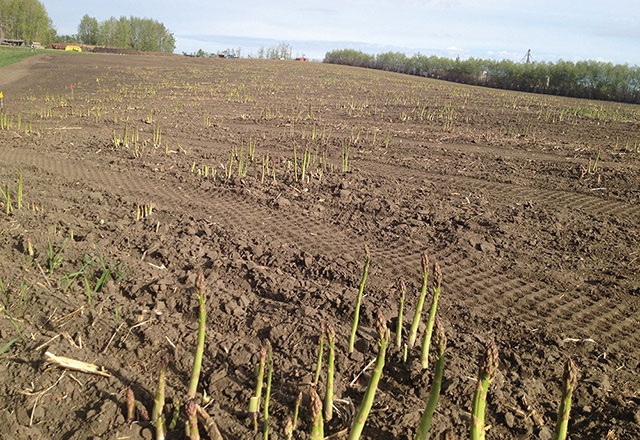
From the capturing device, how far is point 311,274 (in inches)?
172

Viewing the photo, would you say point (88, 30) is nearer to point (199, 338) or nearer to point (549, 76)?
point (549, 76)

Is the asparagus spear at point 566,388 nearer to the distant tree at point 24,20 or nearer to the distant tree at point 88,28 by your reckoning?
the distant tree at point 24,20

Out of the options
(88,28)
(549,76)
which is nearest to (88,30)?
(88,28)

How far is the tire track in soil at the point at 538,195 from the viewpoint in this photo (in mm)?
6613

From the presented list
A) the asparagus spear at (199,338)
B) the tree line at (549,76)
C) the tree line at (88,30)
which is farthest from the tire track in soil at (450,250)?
the tree line at (88,30)

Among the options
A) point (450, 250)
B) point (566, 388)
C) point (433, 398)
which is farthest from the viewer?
point (450, 250)

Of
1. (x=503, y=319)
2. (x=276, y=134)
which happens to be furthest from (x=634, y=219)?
(x=276, y=134)

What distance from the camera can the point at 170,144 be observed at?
10.1 meters

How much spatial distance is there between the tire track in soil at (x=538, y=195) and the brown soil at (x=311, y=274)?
0.17 ft

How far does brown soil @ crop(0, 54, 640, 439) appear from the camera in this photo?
2555 millimetres

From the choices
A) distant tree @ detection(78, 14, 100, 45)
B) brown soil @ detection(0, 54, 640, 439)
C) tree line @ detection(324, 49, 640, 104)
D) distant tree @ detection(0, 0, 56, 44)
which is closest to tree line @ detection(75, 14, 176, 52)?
distant tree @ detection(78, 14, 100, 45)

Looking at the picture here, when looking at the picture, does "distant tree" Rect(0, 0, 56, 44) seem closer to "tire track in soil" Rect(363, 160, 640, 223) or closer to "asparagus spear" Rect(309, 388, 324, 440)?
"tire track in soil" Rect(363, 160, 640, 223)

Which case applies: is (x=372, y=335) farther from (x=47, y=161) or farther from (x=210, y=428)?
(x=47, y=161)

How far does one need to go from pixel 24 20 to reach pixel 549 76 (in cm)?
8748
